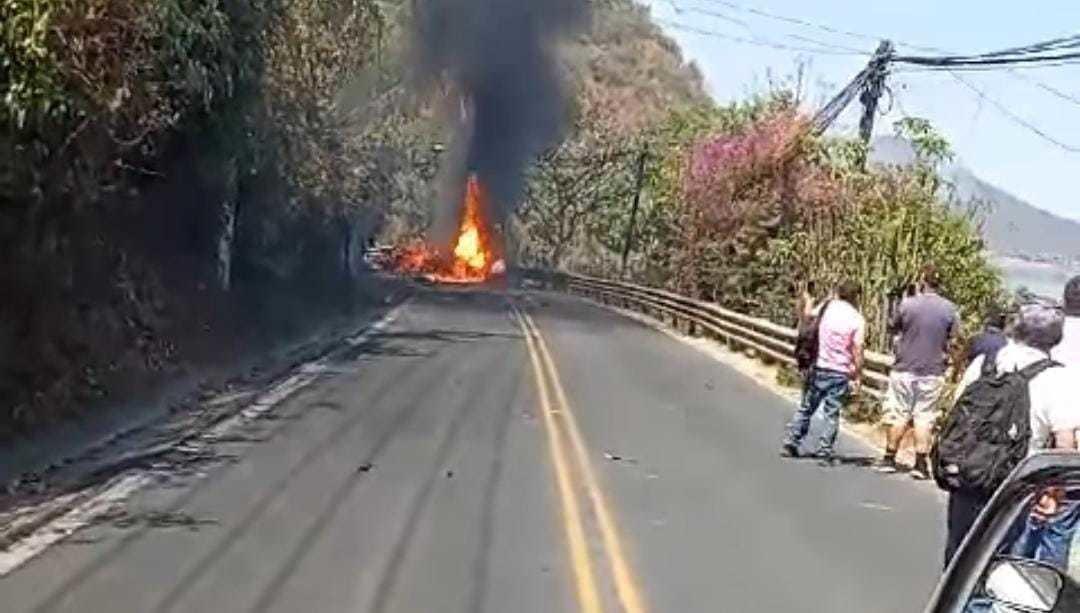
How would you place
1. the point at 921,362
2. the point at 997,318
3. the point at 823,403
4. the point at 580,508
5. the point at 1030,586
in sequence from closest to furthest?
the point at 1030,586
the point at 580,508
the point at 997,318
the point at 921,362
the point at 823,403

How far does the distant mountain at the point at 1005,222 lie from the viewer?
3019 centimetres

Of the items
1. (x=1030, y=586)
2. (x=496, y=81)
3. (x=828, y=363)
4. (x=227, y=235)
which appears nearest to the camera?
(x=1030, y=586)

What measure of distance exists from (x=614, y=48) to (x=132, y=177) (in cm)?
10575

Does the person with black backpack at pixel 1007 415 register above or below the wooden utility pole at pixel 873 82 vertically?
below

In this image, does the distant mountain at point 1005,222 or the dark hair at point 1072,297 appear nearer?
the dark hair at point 1072,297

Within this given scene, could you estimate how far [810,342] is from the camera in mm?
16047

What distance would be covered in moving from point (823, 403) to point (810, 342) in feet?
1.79

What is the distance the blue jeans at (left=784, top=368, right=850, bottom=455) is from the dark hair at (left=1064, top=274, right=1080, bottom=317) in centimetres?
788

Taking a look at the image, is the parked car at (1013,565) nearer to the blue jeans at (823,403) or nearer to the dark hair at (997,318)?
the dark hair at (997,318)

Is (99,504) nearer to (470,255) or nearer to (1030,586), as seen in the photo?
(1030,586)

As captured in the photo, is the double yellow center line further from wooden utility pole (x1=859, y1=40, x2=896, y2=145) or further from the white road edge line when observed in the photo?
wooden utility pole (x1=859, y1=40, x2=896, y2=145)

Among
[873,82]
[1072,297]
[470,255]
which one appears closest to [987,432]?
[1072,297]

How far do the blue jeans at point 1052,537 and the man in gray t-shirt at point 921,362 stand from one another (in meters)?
9.85

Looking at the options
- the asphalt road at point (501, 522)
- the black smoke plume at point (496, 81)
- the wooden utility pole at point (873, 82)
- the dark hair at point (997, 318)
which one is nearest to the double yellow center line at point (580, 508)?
the asphalt road at point (501, 522)
